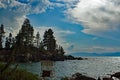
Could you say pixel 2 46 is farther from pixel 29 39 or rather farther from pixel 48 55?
pixel 48 55

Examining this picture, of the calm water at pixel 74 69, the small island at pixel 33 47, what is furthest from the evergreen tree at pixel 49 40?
the calm water at pixel 74 69

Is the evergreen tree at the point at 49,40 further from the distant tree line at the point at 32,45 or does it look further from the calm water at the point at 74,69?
the calm water at the point at 74,69

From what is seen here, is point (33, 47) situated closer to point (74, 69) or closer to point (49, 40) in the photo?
point (49, 40)

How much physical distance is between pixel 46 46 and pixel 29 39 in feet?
36.9

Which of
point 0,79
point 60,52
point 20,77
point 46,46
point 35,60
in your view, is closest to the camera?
point 0,79

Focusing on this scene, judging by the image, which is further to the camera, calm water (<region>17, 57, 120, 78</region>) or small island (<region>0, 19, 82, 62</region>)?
small island (<region>0, 19, 82, 62</region>)

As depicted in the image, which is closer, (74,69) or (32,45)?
(74,69)

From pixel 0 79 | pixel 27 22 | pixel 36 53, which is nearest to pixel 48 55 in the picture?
pixel 36 53

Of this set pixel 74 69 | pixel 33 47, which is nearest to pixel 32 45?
pixel 33 47

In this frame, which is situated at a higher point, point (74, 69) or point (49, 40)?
point (49, 40)

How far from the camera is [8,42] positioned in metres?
100

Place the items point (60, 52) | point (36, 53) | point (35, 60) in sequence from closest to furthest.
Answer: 1. point (35, 60)
2. point (36, 53)
3. point (60, 52)

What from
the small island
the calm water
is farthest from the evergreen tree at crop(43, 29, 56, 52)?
the calm water

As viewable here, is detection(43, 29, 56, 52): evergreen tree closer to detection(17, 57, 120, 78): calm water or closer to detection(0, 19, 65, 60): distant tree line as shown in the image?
detection(0, 19, 65, 60): distant tree line
